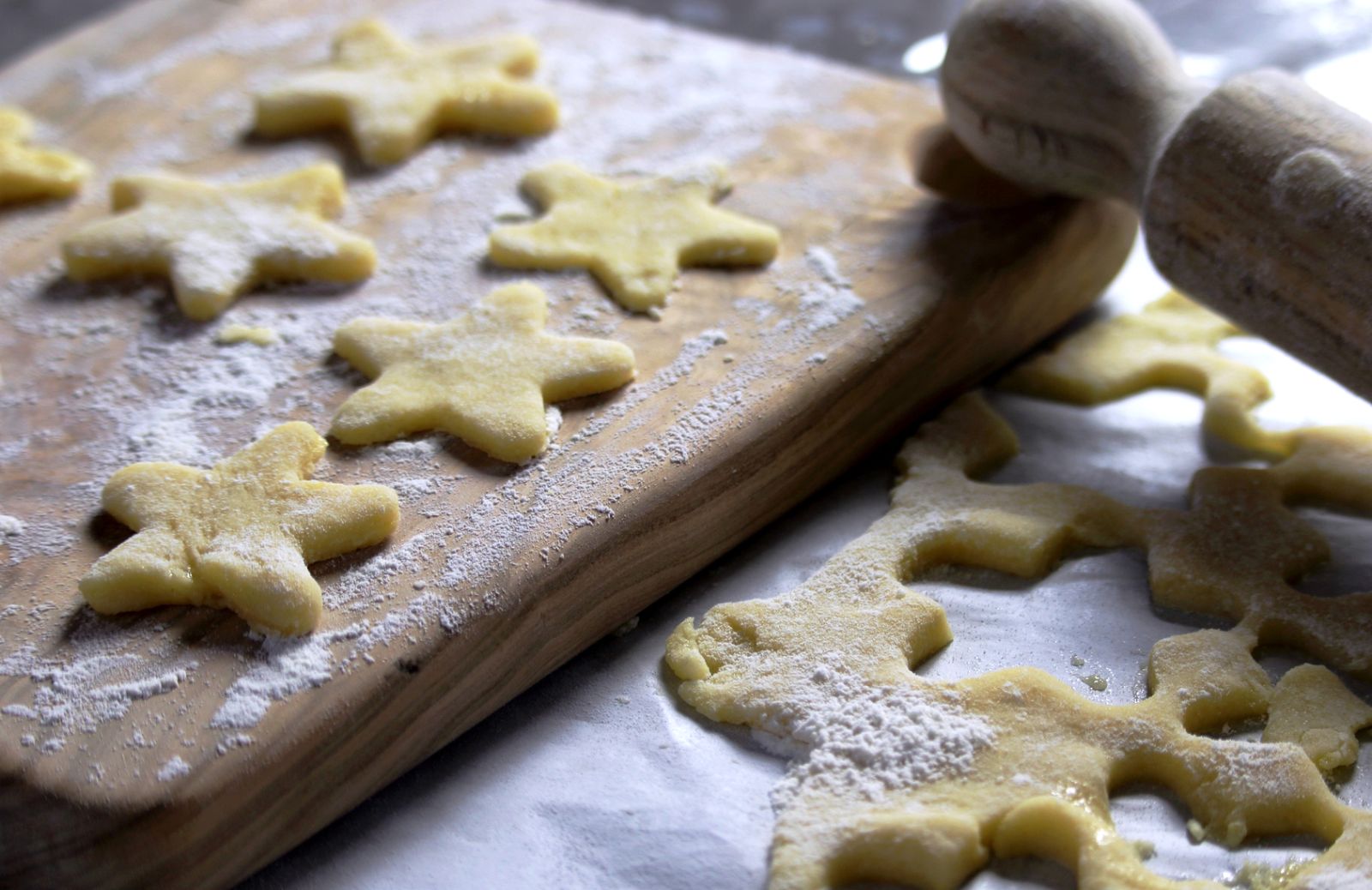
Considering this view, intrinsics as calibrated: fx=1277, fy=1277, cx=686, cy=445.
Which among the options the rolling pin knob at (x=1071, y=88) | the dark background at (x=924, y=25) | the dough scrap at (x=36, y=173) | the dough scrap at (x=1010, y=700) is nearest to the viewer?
the dough scrap at (x=1010, y=700)

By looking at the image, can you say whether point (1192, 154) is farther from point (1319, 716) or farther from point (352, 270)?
point (352, 270)

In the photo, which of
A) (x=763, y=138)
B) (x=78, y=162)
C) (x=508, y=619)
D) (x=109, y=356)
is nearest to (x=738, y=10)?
(x=763, y=138)

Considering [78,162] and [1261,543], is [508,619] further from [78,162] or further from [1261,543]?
[78,162]

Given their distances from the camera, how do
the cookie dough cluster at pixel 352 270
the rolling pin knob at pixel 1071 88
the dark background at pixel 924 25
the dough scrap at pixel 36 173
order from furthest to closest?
1. the dark background at pixel 924 25
2. the dough scrap at pixel 36 173
3. the rolling pin knob at pixel 1071 88
4. the cookie dough cluster at pixel 352 270

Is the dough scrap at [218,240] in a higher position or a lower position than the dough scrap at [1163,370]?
higher

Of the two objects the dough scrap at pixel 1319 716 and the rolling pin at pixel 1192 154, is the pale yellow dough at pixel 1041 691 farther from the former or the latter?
the rolling pin at pixel 1192 154

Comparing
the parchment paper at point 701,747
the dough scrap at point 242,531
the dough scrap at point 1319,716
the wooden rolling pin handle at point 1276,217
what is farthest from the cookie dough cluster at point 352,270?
the dough scrap at point 1319,716

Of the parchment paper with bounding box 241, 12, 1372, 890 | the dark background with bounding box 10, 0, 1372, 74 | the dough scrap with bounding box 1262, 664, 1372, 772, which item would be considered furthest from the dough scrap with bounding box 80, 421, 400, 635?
the dark background with bounding box 10, 0, 1372, 74
